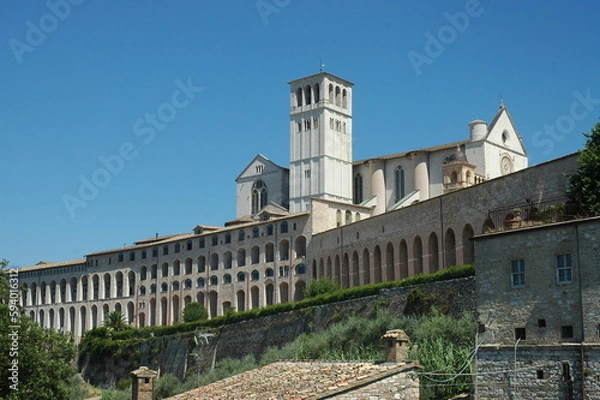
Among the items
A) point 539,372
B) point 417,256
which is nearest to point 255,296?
point 417,256

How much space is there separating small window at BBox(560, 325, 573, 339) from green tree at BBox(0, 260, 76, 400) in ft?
64.4

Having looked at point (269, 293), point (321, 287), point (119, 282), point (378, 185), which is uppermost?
point (378, 185)

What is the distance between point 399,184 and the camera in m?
84.4

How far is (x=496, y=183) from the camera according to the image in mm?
47125

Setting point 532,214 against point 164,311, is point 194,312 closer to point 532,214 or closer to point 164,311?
point 164,311

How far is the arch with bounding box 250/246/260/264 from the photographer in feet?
255

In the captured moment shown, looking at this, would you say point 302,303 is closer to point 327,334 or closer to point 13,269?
point 327,334

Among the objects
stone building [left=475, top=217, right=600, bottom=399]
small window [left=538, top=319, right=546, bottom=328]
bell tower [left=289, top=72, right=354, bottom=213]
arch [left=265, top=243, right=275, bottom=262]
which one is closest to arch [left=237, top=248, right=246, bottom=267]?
arch [left=265, top=243, right=275, bottom=262]

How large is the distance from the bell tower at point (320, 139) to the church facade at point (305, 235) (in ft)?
0.39

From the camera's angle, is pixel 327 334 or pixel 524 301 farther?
pixel 327 334

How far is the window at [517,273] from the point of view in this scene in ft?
85.2

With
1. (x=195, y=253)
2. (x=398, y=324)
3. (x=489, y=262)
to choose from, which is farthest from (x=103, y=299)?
(x=489, y=262)

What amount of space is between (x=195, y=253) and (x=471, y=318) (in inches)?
1896

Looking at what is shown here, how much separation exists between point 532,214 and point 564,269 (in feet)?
46.9
